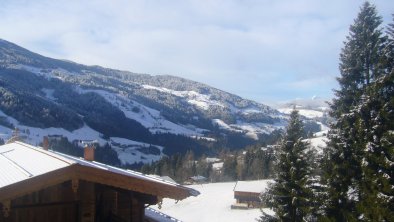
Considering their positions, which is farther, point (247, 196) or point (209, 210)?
point (247, 196)

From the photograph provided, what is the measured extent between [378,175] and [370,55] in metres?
9.68

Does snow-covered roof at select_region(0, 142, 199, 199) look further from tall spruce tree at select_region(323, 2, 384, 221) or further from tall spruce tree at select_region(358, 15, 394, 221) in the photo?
tall spruce tree at select_region(323, 2, 384, 221)

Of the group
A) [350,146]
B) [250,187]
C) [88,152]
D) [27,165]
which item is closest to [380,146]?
[350,146]

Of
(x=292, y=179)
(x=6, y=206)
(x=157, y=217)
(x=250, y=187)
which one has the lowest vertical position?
(x=250, y=187)

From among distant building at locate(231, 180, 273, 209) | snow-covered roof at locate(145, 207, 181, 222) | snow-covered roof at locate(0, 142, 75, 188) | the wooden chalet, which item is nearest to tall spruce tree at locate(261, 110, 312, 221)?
snow-covered roof at locate(145, 207, 181, 222)

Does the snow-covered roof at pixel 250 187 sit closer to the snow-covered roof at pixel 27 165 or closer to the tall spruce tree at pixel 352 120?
the tall spruce tree at pixel 352 120

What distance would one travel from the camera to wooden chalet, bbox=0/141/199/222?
337 inches

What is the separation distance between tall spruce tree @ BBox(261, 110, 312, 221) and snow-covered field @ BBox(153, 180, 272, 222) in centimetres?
3184

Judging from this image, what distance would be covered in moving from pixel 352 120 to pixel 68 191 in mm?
19916

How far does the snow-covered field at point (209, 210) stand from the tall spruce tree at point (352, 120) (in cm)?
3284

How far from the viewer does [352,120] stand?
2559 cm

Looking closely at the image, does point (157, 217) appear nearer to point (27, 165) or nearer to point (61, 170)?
point (27, 165)

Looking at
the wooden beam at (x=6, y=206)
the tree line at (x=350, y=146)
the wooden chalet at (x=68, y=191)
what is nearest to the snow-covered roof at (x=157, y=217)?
the wooden chalet at (x=68, y=191)

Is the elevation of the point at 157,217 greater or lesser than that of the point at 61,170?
lesser
